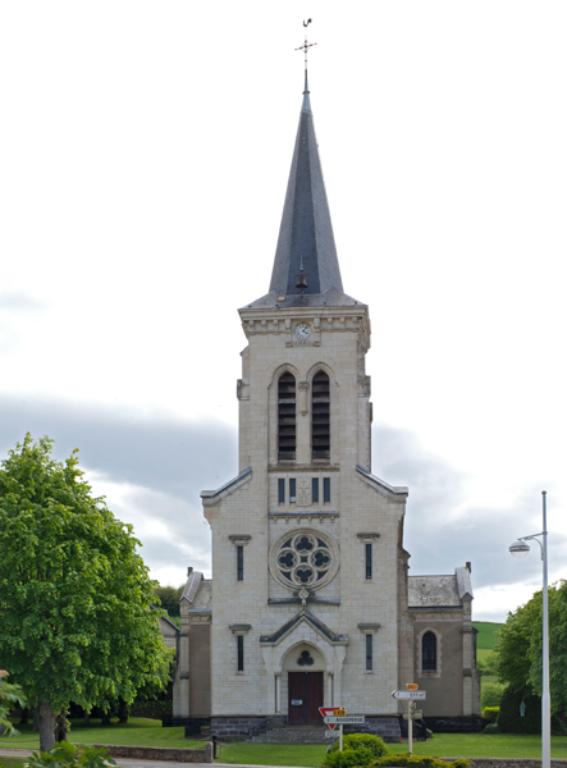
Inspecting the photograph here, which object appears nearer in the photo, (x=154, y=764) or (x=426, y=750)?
(x=154, y=764)

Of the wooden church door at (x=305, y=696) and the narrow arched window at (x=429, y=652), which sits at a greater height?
the narrow arched window at (x=429, y=652)

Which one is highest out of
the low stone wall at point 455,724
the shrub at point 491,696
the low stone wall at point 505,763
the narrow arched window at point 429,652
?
the narrow arched window at point 429,652

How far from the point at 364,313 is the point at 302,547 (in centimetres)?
1257

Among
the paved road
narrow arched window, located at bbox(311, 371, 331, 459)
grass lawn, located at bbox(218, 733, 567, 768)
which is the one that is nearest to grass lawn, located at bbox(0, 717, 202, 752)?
the paved road

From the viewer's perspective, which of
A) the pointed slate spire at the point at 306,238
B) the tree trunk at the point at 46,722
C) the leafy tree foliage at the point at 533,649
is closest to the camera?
the tree trunk at the point at 46,722

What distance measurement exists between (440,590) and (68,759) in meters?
59.6

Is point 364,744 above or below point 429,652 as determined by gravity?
below

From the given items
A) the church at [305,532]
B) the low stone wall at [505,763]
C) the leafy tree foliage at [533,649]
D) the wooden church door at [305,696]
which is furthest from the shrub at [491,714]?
the low stone wall at [505,763]

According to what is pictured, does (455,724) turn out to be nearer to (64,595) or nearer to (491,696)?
(491,696)

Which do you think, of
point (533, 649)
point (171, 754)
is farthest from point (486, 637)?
point (171, 754)

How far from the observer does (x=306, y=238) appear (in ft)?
227

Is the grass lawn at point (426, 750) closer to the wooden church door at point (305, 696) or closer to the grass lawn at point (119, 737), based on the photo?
the grass lawn at point (119, 737)

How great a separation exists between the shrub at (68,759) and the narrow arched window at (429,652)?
182ft

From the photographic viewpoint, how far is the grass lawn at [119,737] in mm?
58781
